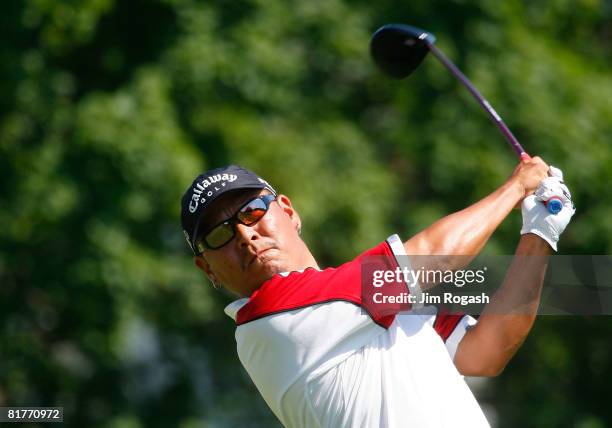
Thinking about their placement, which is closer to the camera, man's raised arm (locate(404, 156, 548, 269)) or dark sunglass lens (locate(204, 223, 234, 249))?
man's raised arm (locate(404, 156, 548, 269))

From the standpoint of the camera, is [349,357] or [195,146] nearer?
[349,357]

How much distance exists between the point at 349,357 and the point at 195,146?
8327 mm

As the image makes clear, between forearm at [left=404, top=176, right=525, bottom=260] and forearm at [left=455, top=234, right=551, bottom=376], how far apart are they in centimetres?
17

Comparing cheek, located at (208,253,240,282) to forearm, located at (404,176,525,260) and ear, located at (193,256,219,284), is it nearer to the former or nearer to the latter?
ear, located at (193,256,219,284)

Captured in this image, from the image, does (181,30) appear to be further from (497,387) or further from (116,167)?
(497,387)

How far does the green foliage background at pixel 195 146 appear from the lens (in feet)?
37.9

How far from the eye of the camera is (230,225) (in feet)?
13.3

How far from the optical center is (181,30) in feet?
39.4

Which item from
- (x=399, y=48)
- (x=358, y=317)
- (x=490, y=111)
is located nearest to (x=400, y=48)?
(x=399, y=48)

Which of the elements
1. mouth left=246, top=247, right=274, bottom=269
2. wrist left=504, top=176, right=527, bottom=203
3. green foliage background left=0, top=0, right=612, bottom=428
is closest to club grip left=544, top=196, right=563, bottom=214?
wrist left=504, top=176, right=527, bottom=203

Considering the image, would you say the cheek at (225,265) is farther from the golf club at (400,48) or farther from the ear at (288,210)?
the golf club at (400,48)

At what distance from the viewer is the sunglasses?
406 cm

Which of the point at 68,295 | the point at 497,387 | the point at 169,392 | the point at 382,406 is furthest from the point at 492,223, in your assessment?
the point at 497,387

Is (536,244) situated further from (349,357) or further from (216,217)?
(216,217)
